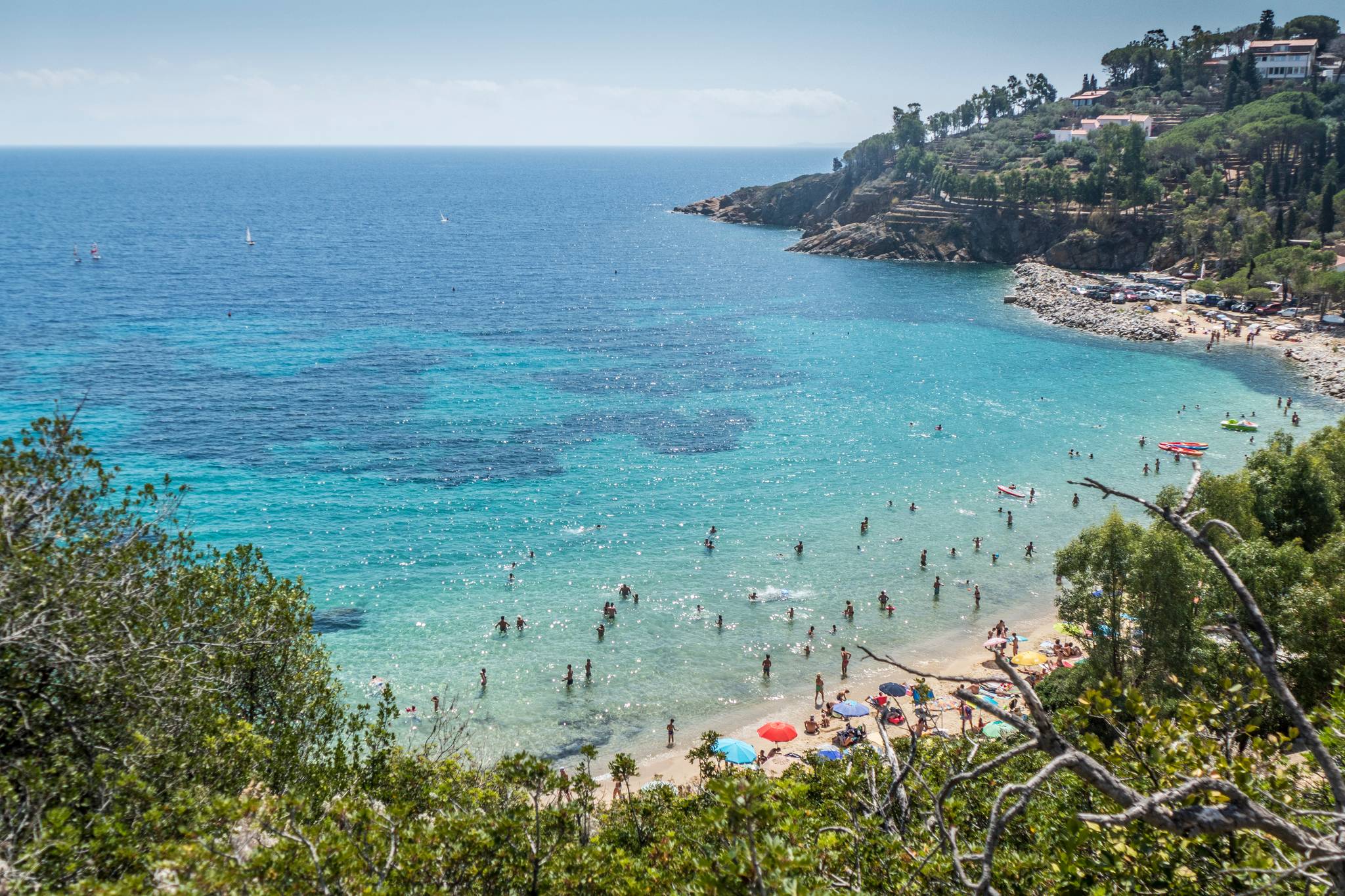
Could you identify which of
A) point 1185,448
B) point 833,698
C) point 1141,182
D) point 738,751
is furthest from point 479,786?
point 1141,182

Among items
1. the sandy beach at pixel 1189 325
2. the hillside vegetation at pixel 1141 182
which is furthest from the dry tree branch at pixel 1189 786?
the hillside vegetation at pixel 1141 182

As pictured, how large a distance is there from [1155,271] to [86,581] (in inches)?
5220

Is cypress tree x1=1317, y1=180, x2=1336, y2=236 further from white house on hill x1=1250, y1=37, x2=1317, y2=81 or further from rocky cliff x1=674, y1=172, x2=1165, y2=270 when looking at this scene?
white house on hill x1=1250, y1=37, x2=1317, y2=81

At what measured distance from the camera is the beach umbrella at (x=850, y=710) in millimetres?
36344

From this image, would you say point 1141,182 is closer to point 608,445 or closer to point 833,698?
point 608,445

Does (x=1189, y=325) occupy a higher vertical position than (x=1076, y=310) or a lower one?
lower

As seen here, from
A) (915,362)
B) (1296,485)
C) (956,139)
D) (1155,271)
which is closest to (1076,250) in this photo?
(1155,271)

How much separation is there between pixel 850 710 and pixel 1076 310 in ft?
280

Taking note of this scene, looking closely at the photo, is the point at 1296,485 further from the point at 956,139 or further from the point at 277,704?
the point at 956,139

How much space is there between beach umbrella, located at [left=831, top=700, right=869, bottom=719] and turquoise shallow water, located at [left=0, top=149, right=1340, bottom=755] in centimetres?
316

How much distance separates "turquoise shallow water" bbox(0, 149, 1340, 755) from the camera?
4281 cm

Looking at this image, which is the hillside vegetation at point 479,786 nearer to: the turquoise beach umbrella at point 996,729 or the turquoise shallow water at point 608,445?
the turquoise beach umbrella at point 996,729

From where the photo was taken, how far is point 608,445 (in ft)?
221

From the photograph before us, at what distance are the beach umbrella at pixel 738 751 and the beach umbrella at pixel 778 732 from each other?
5.78 feet
